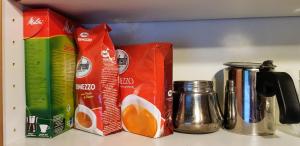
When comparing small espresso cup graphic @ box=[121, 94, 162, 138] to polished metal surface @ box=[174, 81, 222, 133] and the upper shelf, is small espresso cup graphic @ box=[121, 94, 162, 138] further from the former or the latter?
the upper shelf

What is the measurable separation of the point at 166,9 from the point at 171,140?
0.30 m

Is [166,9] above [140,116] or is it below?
above

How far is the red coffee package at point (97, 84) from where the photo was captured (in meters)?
0.63

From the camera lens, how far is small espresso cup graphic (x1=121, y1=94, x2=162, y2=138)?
0.62 metres

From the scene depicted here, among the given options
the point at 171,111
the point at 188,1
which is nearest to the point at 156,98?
the point at 171,111

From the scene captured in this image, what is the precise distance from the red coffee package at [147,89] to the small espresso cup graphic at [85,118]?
7 centimetres

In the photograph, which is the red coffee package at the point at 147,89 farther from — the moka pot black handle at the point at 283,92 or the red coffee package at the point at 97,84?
the moka pot black handle at the point at 283,92

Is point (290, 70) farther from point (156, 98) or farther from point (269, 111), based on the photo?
point (156, 98)

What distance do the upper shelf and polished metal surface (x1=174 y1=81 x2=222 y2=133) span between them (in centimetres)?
18

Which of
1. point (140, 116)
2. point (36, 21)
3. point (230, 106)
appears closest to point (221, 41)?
point (230, 106)

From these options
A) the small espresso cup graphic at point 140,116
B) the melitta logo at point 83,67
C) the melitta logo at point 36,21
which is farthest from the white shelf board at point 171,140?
the melitta logo at point 36,21

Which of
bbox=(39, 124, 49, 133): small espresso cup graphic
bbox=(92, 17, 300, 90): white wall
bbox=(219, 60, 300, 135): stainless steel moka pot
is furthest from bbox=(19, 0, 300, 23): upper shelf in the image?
bbox=(39, 124, 49, 133): small espresso cup graphic

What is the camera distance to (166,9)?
669 millimetres

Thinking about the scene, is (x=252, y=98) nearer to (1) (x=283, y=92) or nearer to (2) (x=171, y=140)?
(1) (x=283, y=92)
